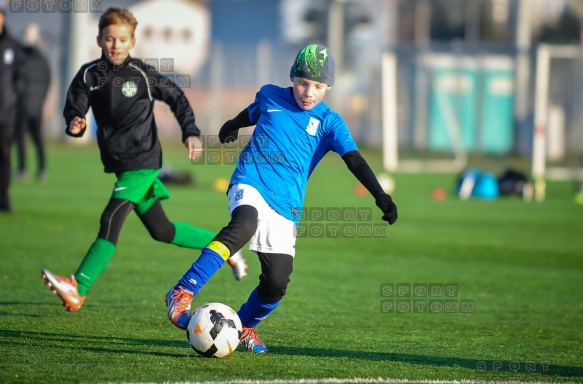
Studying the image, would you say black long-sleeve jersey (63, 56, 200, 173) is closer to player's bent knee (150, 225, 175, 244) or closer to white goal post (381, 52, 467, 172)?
player's bent knee (150, 225, 175, 244)

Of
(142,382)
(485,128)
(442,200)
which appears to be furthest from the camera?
(485,128)

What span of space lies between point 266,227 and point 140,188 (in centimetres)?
157

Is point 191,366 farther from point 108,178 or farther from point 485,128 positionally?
point 485,128

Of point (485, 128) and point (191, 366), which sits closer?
point (191, 366)

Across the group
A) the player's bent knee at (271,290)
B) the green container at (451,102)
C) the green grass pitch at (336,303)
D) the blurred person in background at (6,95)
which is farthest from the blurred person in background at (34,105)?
the green container at (451,102)

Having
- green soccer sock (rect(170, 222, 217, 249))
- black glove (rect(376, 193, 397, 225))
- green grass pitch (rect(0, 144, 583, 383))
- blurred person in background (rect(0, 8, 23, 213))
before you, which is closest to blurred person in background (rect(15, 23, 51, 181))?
green grass pitch (rect(0, 144, 583, 383))

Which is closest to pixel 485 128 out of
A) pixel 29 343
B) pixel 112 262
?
pixel 112 262

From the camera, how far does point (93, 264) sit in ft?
22.4

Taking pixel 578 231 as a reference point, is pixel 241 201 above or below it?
above

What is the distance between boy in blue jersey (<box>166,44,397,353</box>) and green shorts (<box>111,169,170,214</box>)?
1.25m

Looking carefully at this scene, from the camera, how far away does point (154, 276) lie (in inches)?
368

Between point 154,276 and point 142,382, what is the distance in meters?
4.18

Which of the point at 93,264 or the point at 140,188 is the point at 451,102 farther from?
the point at 93,264

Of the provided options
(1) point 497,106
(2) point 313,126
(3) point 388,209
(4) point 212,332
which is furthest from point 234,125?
(1) point 497,106
